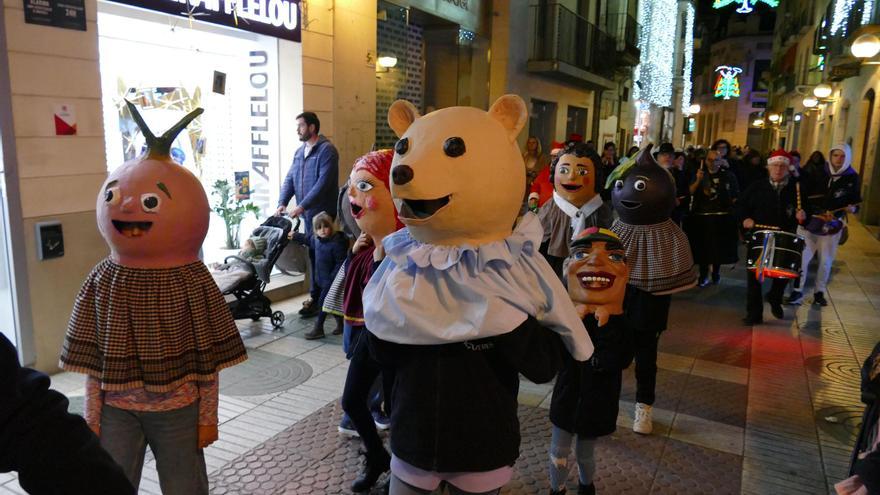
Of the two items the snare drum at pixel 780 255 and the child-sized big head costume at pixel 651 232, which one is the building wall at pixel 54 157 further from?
the snare drum at pixel 780 255

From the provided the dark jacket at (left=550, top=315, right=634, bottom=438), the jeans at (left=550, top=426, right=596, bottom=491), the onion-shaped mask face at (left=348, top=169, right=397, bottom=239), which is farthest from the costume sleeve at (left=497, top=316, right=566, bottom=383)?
the onion-shaped mask face at (left=348, top=169, right=397, bottom=239)

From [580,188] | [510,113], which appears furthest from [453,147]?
[580,188]

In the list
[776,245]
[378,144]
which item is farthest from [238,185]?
[776,245]

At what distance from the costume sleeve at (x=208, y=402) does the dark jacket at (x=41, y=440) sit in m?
1.38

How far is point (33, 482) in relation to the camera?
1.22 meters

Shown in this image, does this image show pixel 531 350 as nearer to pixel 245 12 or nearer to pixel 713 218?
pixel 245 12

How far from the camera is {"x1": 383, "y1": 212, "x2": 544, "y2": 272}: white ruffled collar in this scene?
2287mm

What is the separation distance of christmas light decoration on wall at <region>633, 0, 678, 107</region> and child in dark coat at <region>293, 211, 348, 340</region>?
20111mm

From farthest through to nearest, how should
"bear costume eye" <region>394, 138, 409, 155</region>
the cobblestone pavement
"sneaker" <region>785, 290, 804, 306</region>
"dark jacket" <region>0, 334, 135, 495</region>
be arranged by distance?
"sneaker" <region>785, 290, 804, 306</region> < the cobblestone pavement < "bear costume eye" <region>394, 138, 409, 155</region> < "dark jacket" <region>0, 334, 135, 495</region>

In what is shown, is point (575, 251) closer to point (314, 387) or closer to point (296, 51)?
point (314, 387)

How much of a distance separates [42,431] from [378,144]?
8.95 m

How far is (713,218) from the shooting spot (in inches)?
345

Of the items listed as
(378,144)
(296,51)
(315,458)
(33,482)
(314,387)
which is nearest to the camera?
(33,482)

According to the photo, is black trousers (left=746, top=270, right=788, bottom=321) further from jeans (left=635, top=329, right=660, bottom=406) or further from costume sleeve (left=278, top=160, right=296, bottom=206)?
costume sleeve (left=278, top=160, right=296, bottom=206)
